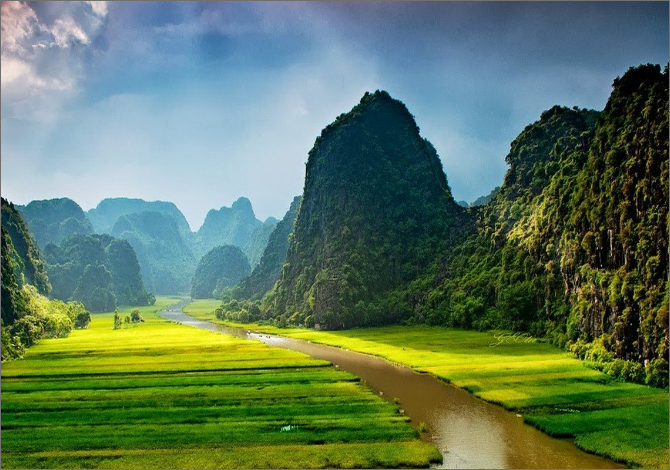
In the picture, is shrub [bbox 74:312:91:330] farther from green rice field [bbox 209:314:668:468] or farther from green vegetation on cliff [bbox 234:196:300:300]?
green rice field [bbox 209:314:668:468]

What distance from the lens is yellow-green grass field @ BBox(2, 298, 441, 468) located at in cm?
2464

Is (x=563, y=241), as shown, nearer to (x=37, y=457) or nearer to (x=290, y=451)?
(x=290, y=451)

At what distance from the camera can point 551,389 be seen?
3719cm

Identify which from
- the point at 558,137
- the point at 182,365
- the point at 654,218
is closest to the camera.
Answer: the point at 654,218

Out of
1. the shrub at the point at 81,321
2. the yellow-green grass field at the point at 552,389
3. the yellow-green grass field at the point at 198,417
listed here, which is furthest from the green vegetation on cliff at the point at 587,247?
the shrub at the point at 81,321

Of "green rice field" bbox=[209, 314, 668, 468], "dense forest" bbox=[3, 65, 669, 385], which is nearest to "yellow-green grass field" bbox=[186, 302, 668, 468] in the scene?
"green rice field" bbox=[209, 314, 668, 468]

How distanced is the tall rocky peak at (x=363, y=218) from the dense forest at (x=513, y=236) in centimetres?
32

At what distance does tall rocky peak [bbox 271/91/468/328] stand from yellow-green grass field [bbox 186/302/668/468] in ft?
117

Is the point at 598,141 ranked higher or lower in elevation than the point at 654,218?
higher

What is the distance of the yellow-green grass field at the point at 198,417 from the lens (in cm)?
2464

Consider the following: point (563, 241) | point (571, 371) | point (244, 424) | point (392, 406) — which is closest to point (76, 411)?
point (244, 424)

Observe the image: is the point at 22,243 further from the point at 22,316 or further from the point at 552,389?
the point at 552,389

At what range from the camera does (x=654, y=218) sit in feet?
145

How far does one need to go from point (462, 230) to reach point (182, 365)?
247 feet
